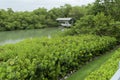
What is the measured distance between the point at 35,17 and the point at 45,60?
36.2 m

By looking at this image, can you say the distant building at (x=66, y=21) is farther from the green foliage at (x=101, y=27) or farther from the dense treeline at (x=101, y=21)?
the green foliage at (x=101, y=27)

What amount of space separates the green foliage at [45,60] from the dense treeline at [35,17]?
91.4ft

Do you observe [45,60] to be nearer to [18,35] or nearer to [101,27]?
[101,27]

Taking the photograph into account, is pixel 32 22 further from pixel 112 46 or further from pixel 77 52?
pixel 77 52

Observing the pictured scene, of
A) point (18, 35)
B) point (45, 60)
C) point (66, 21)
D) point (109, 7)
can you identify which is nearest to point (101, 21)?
point (109, 7)

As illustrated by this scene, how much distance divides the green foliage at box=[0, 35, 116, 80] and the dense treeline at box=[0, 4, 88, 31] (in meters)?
27.9

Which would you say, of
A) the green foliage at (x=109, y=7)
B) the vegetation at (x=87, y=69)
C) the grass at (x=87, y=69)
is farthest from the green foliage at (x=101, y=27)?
the grass at (x=87, y=69)

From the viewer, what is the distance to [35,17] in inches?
1649

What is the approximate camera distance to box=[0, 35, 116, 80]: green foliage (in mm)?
5234

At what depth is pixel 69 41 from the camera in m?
9.45

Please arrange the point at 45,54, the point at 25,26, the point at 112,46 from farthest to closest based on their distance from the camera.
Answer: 1. the point at 25,26
2. the point at 112,46
3. the point at 45,54

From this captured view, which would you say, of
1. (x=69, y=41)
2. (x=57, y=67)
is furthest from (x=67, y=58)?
(x=69, y=41)

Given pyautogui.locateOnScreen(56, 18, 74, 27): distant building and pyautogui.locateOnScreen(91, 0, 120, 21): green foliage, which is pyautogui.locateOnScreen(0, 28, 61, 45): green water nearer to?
pyautogui.locateOnScreen(56, 18, 74, 27): distant building

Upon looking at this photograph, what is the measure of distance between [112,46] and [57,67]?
626 cm
